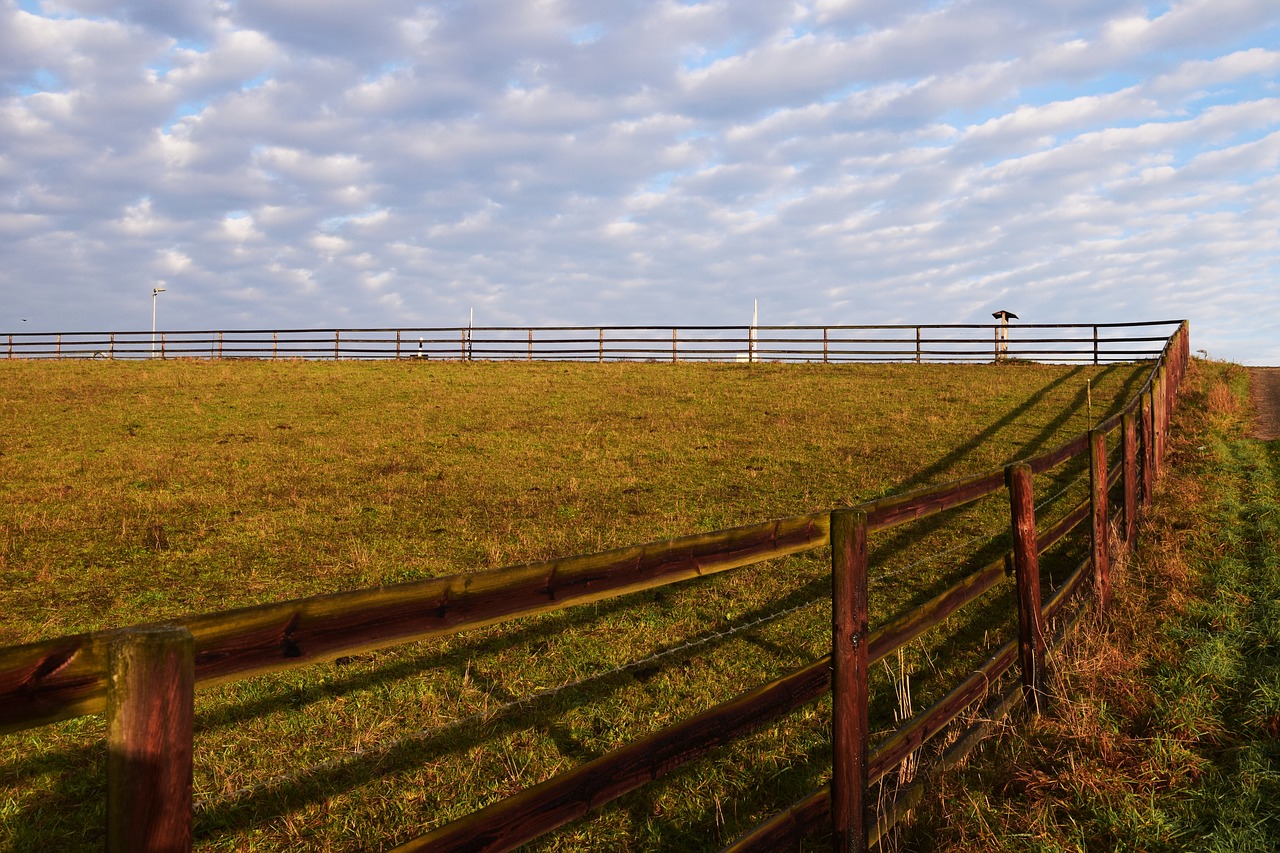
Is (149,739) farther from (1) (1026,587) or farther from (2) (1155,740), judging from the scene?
(1) (1026,587)

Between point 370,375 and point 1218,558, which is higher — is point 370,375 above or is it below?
above

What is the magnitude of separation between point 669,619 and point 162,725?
628 cm

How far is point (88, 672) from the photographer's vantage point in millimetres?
1744

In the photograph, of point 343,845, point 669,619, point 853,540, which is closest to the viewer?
point 853,540

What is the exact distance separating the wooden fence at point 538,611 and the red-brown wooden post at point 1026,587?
0.01 meters

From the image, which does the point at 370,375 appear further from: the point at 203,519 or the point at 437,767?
the point at 437,767

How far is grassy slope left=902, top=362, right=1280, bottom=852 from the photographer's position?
409 centimetres

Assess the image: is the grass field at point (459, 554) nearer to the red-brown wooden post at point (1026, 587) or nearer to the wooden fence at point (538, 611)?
the red-brown wooden post at point (1026, 587)

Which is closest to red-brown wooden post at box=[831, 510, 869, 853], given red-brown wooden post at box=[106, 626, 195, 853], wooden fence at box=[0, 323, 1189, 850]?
wooden fence at box=[0, 323, 1189, 850]

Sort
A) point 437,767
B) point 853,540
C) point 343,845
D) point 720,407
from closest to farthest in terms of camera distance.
Answer: point 853,540
point 343,845
point 437,767
point 720,407

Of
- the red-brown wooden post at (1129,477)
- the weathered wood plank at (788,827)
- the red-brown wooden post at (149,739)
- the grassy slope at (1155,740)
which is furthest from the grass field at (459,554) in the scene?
the red-brown wooden post at (149,739)

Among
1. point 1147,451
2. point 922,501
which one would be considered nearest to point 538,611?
point 922,501

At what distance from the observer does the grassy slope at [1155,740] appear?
4.09 m

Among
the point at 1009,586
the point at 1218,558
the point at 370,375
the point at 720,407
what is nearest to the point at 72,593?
the point at 1009,586
